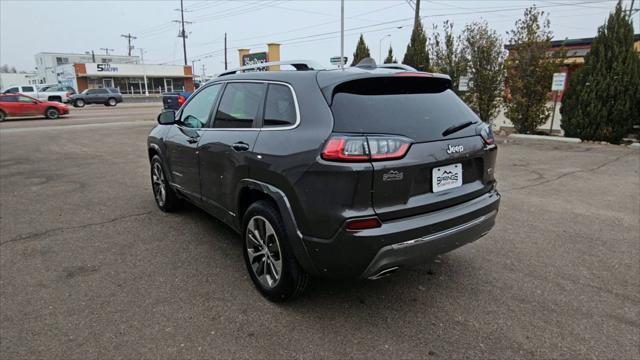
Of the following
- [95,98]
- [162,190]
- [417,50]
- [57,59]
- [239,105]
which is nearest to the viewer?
[239,105]

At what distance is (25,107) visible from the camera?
66.6ft

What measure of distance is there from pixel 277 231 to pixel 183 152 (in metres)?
1.95

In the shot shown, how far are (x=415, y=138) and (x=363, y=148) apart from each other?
1.29ft

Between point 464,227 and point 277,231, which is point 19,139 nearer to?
point 277,231

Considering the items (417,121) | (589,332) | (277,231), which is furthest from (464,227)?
(277,231)

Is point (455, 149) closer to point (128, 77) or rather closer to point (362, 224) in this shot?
point (362, 224)

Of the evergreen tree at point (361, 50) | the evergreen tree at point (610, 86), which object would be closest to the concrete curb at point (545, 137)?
the evergreen tree at point (610, 86)

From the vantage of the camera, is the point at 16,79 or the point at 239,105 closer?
the point at 239,105

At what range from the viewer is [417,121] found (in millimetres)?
2684

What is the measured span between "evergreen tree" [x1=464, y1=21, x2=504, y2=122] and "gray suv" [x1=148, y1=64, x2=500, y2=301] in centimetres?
1207

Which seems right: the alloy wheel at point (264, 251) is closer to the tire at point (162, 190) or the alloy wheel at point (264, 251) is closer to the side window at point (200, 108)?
the side window at point (200, 108)

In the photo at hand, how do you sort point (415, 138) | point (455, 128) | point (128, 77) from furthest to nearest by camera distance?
point (128, 77) → point (455, 128) → point (415, 138)

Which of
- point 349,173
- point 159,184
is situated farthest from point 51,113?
point 349,173

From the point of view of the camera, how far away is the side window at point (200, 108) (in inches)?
157
